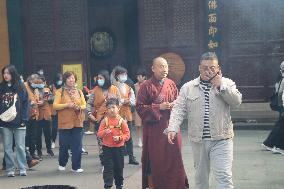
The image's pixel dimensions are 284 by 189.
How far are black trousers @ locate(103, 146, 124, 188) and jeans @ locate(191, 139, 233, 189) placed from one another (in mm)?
1683

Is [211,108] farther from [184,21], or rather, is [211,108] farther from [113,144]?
[184,21]

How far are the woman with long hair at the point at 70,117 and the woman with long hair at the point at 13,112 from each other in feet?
1.92

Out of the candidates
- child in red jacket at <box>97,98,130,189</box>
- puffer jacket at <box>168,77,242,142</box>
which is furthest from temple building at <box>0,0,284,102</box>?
puffer jacket at <box>168,77,242,142</box>

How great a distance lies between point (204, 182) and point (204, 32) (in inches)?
379

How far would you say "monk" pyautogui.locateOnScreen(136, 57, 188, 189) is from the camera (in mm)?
6590

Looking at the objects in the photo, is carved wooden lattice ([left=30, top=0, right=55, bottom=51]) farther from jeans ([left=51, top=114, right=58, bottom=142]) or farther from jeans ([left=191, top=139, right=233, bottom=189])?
jeans ([left=191, top=139, right=233, bottom=189])

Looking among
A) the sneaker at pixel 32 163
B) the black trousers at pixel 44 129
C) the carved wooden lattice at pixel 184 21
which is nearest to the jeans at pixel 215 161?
the sneaker at pixel 32 163

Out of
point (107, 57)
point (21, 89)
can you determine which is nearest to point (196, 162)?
point (21, 89)

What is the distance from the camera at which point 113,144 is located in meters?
7.18


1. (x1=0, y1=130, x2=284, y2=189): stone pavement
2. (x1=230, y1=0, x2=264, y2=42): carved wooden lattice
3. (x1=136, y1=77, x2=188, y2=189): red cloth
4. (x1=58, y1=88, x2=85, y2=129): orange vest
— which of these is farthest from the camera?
(x1=230, y1=0, x2=264, y2=42): carved wooden lattice

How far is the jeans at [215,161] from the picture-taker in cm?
546

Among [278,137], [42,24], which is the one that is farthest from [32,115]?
[42,24]

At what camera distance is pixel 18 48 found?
15.8 metres

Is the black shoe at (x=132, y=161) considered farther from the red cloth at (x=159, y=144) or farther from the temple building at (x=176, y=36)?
the temple building at (x=176, y=36)
